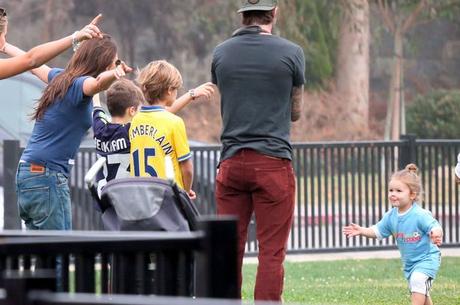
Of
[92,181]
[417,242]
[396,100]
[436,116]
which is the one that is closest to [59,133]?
[92,181]

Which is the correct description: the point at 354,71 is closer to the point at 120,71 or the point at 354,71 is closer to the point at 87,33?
the point at 87,33

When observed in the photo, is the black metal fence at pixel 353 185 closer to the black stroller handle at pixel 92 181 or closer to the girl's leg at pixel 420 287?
the girl's leg at pixel 420 287

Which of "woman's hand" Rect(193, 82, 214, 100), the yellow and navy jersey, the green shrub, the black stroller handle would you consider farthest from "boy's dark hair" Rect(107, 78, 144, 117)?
the green shrub

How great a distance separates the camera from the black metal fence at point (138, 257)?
394 centimetres

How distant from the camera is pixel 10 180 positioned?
12.2 m

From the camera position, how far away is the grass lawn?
932cm

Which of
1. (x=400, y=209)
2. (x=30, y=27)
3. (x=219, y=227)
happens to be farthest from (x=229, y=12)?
(x=219, y=227)

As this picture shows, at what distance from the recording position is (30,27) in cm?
3725

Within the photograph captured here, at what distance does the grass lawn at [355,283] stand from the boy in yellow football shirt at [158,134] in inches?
86.1

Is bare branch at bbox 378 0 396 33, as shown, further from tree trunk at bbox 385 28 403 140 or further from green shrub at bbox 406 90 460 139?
green shrub at bbox 406 90 460 139

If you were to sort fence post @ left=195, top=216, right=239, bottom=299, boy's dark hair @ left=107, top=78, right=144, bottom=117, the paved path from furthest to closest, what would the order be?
the paved path < boy's dark hair @ left=107, top=78, right=144, bottom=117 < fence post @ left=195, top=216, right=239, bottom=299

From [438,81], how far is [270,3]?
103ft

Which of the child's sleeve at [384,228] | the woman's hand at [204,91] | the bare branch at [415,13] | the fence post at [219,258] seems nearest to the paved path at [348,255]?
the child's sleeve at [384,228]

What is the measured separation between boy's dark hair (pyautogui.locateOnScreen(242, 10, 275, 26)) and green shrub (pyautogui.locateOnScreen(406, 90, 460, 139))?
24.3m
